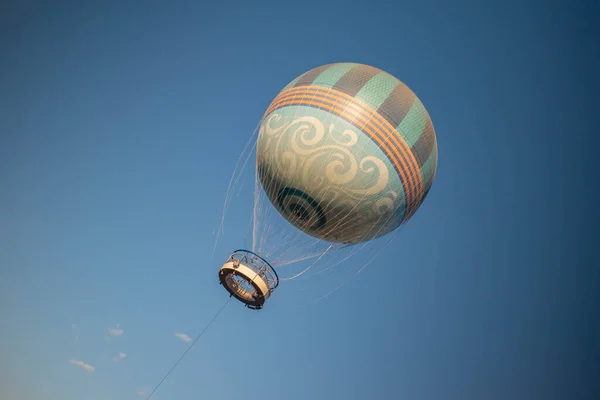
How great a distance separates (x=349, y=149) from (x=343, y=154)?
17cm

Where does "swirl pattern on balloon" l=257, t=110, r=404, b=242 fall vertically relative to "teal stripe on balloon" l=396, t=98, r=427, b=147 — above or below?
below

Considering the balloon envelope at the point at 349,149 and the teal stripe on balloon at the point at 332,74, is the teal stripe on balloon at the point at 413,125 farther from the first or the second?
the teal stripe on balloon at the point at 332,74


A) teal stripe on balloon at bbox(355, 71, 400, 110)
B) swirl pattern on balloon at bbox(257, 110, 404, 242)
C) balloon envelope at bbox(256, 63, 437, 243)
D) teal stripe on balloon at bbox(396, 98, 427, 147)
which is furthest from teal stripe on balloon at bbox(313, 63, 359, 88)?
teal stripe on balloon at bbox(396, 98, 427, 147)

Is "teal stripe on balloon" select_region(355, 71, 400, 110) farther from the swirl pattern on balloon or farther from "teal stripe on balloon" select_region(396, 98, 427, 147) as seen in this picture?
the swirl pattern on balloon

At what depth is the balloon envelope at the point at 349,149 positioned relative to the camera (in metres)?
8.27

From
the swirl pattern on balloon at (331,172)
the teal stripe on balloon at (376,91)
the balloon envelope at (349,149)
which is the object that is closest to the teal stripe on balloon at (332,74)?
the balloon envelope at (349,149)

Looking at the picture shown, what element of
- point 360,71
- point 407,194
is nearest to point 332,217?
point 407,194

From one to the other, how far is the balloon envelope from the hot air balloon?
23 millimetres

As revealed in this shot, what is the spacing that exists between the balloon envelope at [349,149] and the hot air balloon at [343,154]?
2 cm

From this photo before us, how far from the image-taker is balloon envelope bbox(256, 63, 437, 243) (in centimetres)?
827

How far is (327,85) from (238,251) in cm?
445

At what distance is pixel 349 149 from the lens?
8203 millimetres

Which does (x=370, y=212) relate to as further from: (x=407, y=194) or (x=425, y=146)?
(x=425, y=146)

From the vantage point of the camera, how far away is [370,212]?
877cm
